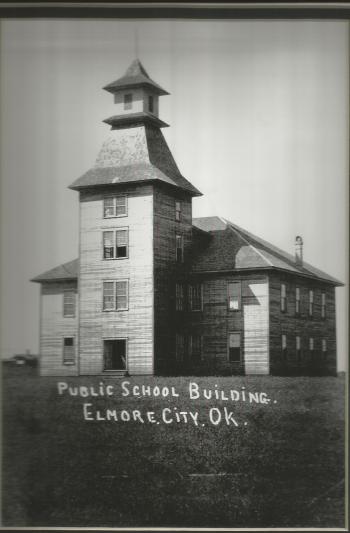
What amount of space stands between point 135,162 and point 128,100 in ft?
1.68

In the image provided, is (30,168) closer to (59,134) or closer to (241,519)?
(59,134)

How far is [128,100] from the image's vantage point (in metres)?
6.09

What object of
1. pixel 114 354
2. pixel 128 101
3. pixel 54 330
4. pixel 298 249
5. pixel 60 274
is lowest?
pixel 114 354

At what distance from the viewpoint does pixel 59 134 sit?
599cm

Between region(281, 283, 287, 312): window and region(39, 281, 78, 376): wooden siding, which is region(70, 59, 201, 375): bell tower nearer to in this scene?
region(39, 281, 78, 376): wooden siding

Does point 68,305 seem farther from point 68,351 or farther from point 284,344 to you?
point 284,344

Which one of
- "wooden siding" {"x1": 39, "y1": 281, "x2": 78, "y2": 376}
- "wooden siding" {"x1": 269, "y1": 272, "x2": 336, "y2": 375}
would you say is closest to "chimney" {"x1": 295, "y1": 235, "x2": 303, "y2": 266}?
"wooden siding" {"x1": 269, "y1": 272, "x2": 336, "y2": 375}

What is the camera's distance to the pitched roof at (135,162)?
605 centimetres

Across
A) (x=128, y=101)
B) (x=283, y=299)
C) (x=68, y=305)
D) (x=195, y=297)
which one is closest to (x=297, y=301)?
(x=283, y=299)

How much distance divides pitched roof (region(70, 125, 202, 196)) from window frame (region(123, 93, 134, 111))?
19 cm

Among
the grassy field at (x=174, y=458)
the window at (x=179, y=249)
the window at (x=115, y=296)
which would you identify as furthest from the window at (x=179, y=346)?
the window at (x=179, y=249)

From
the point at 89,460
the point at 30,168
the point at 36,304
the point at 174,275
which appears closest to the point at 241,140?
the point at 174,275

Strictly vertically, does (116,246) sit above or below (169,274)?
above

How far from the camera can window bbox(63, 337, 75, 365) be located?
19.5 feet
